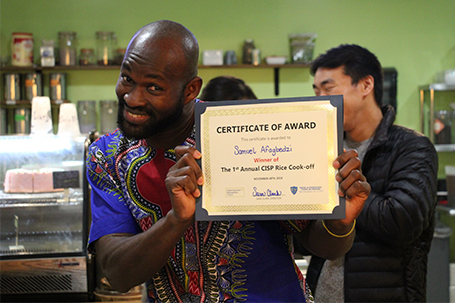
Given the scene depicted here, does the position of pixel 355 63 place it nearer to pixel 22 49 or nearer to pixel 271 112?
pixel 271 112

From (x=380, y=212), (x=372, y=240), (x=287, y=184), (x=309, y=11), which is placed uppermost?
(x=309, y=11)

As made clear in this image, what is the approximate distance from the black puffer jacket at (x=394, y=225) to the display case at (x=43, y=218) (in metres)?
1.81

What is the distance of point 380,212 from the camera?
1.65 m

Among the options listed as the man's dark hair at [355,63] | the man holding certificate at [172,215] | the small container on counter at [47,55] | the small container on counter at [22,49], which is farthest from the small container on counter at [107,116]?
the man holding certificate at [172,215]

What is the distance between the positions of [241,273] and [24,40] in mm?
4078

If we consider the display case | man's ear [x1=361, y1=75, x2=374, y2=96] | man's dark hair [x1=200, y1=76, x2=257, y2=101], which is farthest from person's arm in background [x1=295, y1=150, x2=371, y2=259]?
the display case

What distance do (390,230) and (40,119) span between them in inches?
102

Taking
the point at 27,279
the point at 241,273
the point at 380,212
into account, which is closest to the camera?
the point at 241,273

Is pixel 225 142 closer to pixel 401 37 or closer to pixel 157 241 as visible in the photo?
pixel 157 241

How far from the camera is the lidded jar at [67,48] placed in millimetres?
4309

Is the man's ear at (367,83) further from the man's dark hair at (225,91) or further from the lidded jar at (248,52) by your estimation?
the lidded jar at (248,52)

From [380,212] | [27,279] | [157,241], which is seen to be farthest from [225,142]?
[27,279]

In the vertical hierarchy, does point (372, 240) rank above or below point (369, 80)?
below

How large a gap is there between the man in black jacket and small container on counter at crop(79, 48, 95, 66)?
3.39m
